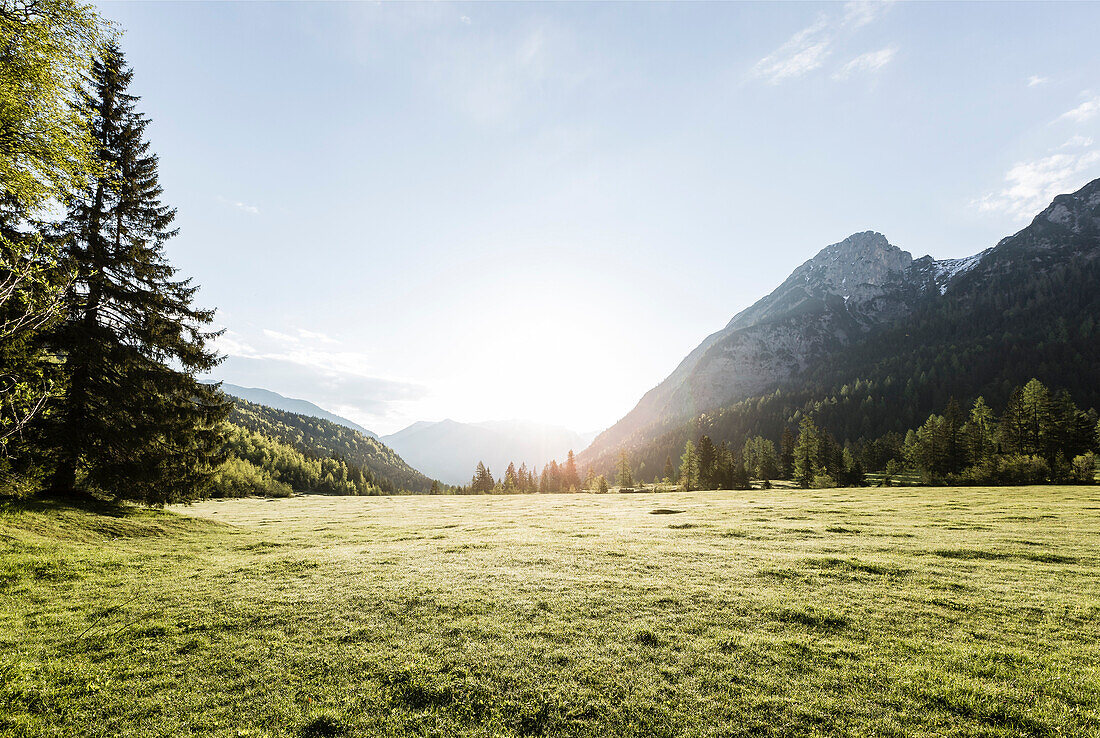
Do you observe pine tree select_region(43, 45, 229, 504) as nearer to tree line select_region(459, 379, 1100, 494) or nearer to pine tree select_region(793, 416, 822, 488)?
tree line select_region(459, 379, 1100, 494)

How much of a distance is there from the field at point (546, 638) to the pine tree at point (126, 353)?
13.1ft

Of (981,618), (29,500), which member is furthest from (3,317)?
(981,618)

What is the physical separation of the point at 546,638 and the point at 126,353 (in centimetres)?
2923

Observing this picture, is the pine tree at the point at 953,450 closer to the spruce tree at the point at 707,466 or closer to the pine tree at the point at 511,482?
the spruce tree at the point at 707,466

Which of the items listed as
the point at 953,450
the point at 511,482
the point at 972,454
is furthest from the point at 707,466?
the point at 511,482

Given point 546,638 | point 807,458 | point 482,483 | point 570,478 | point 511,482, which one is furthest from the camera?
point 482,483

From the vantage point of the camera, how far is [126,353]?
23734 mm

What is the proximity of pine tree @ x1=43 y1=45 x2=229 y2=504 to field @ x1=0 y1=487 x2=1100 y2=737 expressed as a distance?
401cm

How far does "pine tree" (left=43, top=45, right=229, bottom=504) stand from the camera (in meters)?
22.4

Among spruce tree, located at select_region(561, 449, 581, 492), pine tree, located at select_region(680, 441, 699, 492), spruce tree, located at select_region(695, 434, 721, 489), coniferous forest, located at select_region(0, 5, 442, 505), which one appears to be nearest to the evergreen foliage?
coniferous forest, located at select_region(0, 5, 442, 505)

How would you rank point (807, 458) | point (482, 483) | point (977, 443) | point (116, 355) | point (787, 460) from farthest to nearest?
1. point (482, 483)
2. point (787, 460)
3. point (807, 458)
4. point (977, 443)
5. point (116, 355)

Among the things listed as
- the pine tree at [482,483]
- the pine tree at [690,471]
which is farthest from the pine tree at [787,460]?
the pine tree at [482,483]

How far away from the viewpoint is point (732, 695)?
815 centimetres

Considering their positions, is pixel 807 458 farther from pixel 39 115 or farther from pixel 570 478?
pixel 39 115
